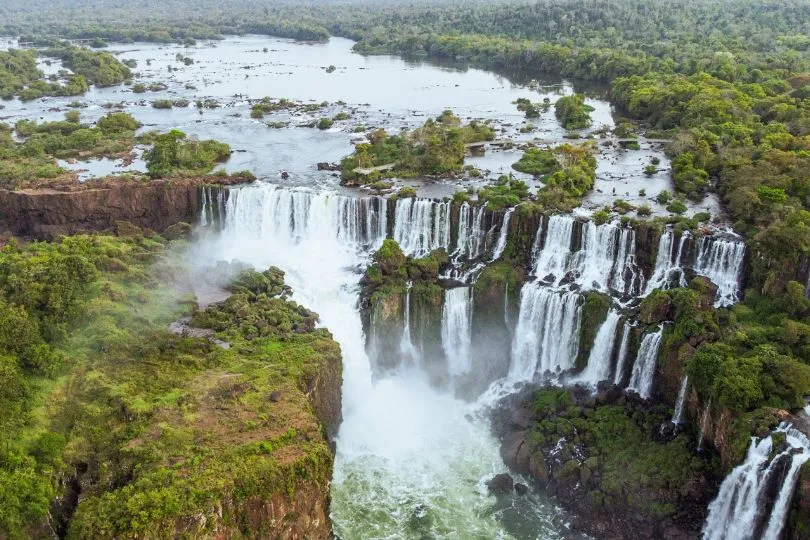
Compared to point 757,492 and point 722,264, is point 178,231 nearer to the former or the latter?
point 722,264

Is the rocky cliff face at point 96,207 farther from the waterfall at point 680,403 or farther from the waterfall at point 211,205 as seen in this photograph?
the waterfall at point 680,403

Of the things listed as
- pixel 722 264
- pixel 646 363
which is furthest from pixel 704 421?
pixel 722 264

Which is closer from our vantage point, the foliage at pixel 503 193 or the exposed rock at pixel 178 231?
the foliage at pixel 503 193

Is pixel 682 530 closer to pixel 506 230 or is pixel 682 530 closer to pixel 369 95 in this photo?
pixel 506 230

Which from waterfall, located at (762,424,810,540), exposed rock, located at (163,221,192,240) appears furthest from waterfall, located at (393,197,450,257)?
waterfall, located at (762,424,810,540)

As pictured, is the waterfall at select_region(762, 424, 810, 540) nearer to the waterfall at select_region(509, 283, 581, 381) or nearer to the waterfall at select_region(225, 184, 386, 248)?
the waterfall at select_region(509, 283, 581, 381)

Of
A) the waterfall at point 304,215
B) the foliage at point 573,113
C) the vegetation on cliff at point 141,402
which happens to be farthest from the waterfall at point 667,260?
the foliage at point 573,113
